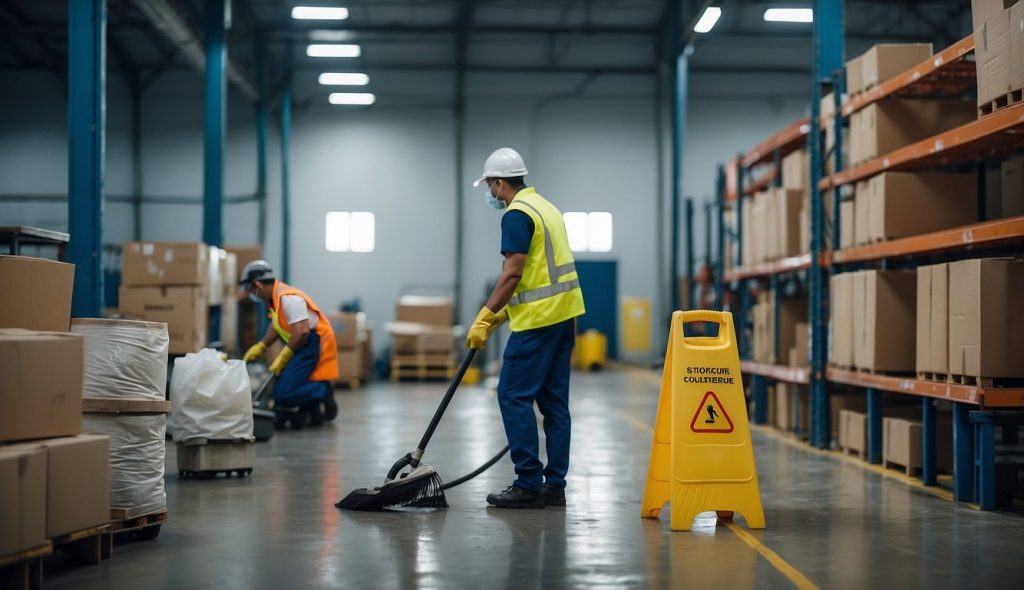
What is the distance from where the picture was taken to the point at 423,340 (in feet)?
64.1

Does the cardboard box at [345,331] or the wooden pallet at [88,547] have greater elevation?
the cardboard box at [345,331]

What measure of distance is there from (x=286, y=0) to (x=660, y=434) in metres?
18.0

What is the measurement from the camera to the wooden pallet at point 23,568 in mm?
3518

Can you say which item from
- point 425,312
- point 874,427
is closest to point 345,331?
point 425,312


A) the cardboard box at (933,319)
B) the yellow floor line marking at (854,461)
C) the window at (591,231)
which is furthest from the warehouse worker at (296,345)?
the window at (591,231)

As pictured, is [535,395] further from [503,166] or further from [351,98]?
[351,98]

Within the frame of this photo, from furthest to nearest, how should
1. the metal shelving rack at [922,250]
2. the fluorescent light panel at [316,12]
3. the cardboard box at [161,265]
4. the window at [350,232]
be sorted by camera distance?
the window at [350,232] < the fluorescent light panel at [316,12] < the cardboard box at [161,265] < the metal shelving rack at [922,250]

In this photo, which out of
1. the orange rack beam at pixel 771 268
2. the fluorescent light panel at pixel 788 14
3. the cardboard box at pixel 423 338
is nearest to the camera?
the orange rack beam at pixel 771 268

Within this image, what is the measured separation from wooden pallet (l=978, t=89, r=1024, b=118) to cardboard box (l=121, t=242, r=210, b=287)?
8.04m

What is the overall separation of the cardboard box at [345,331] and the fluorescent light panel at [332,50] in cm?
702

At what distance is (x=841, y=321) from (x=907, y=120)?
5.29 ft

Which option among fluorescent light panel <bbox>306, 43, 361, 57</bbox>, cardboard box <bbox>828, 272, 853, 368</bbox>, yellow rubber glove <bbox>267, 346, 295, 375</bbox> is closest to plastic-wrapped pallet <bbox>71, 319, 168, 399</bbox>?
yellow rubber glove <bbox>267, 346, 295, 375</bbox>

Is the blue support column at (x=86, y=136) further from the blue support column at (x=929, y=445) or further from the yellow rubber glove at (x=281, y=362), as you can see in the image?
the blue support column at (x=929, y=445)

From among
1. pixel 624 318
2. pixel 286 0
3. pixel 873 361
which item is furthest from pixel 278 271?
pixel 873 361
